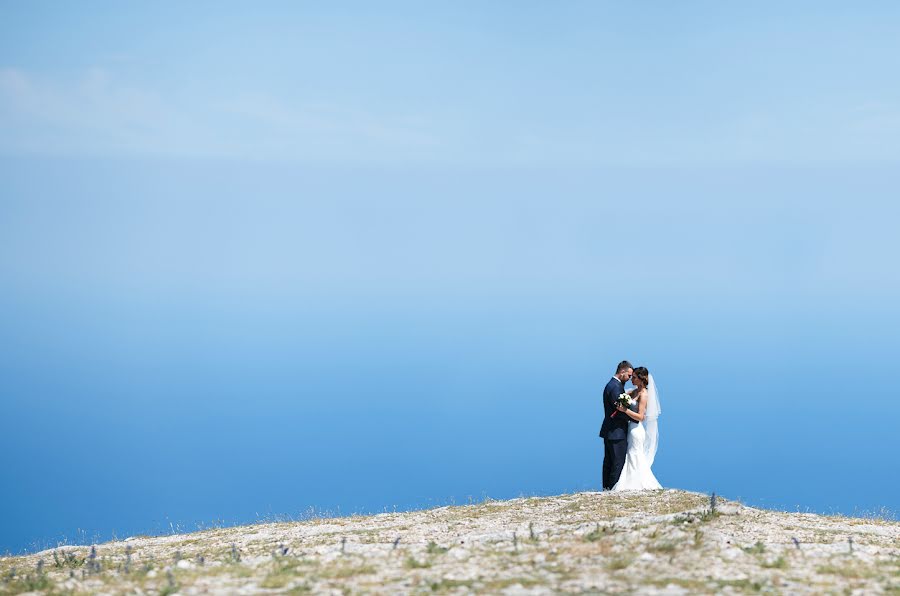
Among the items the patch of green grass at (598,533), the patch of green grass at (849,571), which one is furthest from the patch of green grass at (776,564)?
the patch of green grass at (598,533)

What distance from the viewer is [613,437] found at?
30234mm

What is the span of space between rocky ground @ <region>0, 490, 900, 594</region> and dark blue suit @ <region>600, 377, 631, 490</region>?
8.34 meters

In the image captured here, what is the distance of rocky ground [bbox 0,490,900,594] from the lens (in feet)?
45.8

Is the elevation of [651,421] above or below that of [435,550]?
above

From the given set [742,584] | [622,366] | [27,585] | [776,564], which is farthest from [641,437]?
[27,585]

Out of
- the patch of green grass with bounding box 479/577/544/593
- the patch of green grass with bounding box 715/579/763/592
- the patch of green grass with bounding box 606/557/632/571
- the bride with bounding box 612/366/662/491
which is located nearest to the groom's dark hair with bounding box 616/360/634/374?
the bride with bounding box 612/366/662/491

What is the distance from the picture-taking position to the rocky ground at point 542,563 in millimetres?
13959

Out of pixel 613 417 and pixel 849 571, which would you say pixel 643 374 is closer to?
pixel 613 417

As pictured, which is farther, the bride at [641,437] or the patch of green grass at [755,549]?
the bride at [641,437]

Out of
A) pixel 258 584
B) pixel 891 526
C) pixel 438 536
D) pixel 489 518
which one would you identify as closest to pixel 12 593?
pixel 258 584

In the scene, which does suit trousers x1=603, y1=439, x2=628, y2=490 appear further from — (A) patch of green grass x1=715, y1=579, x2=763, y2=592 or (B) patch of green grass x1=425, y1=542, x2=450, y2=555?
(A) patch of green grass x1=715, y1=579, x2=763, y2=592

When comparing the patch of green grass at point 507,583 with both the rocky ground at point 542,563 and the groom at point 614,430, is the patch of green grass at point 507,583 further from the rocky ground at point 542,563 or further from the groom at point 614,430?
the groom at point 614,430

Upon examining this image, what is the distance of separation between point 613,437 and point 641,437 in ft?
2.85

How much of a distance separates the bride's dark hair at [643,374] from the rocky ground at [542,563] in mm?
8426
